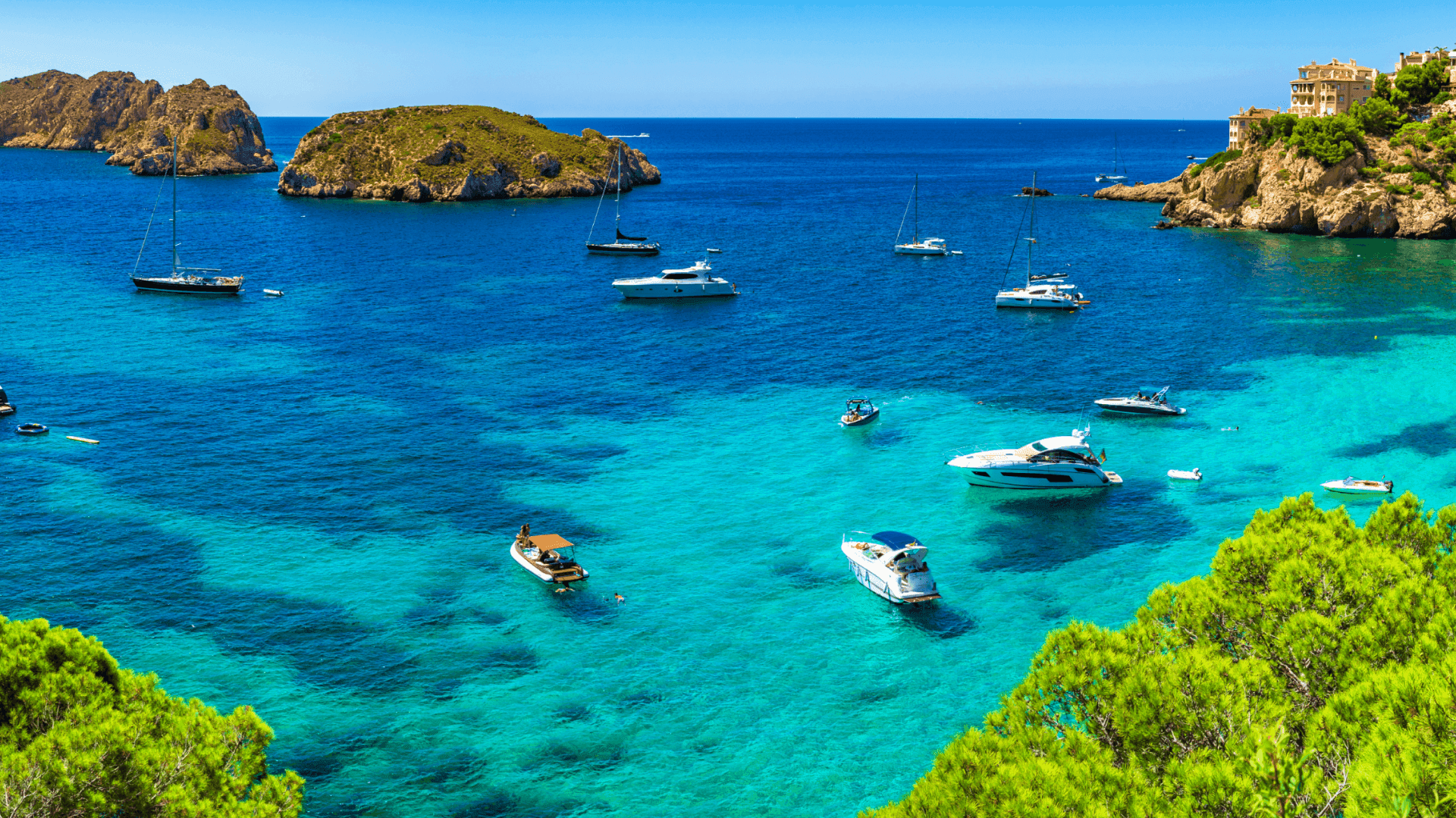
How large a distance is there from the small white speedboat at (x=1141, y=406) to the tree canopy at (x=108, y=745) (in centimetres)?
5868

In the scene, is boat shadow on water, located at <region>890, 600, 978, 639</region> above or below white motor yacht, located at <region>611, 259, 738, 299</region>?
below

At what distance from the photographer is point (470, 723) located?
1410 inches

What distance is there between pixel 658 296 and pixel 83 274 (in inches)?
2666

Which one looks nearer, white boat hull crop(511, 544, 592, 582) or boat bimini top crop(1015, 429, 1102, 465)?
white boat hull crop(511, 544, 592, 582)

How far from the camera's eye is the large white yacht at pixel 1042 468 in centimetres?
5644

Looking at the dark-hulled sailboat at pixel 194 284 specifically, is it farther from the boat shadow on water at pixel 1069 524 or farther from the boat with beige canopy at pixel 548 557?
the boat shadow on water at pixel 1069 524

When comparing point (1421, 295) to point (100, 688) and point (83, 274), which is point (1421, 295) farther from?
point (83, 274)

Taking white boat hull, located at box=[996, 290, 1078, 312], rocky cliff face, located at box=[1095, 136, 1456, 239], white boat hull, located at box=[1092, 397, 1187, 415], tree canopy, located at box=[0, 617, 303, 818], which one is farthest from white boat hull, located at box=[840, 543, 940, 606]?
rocky cliff face, located at box=[1095, 136, 1456, 239]

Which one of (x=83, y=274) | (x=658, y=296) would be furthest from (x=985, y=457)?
(x=83, y=274)

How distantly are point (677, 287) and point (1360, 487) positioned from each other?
73.2 meters

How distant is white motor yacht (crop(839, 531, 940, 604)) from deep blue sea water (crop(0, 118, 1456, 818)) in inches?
31.2

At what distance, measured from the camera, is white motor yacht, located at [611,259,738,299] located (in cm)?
11419

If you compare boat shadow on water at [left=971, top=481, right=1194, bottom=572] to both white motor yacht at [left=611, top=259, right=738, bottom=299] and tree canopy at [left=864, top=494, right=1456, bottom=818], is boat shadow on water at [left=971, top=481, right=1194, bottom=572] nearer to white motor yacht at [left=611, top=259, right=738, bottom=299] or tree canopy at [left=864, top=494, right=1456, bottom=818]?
tree canopy at [left=864, top=494, right=1456, bottom=818]

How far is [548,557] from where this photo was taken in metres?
46.5
